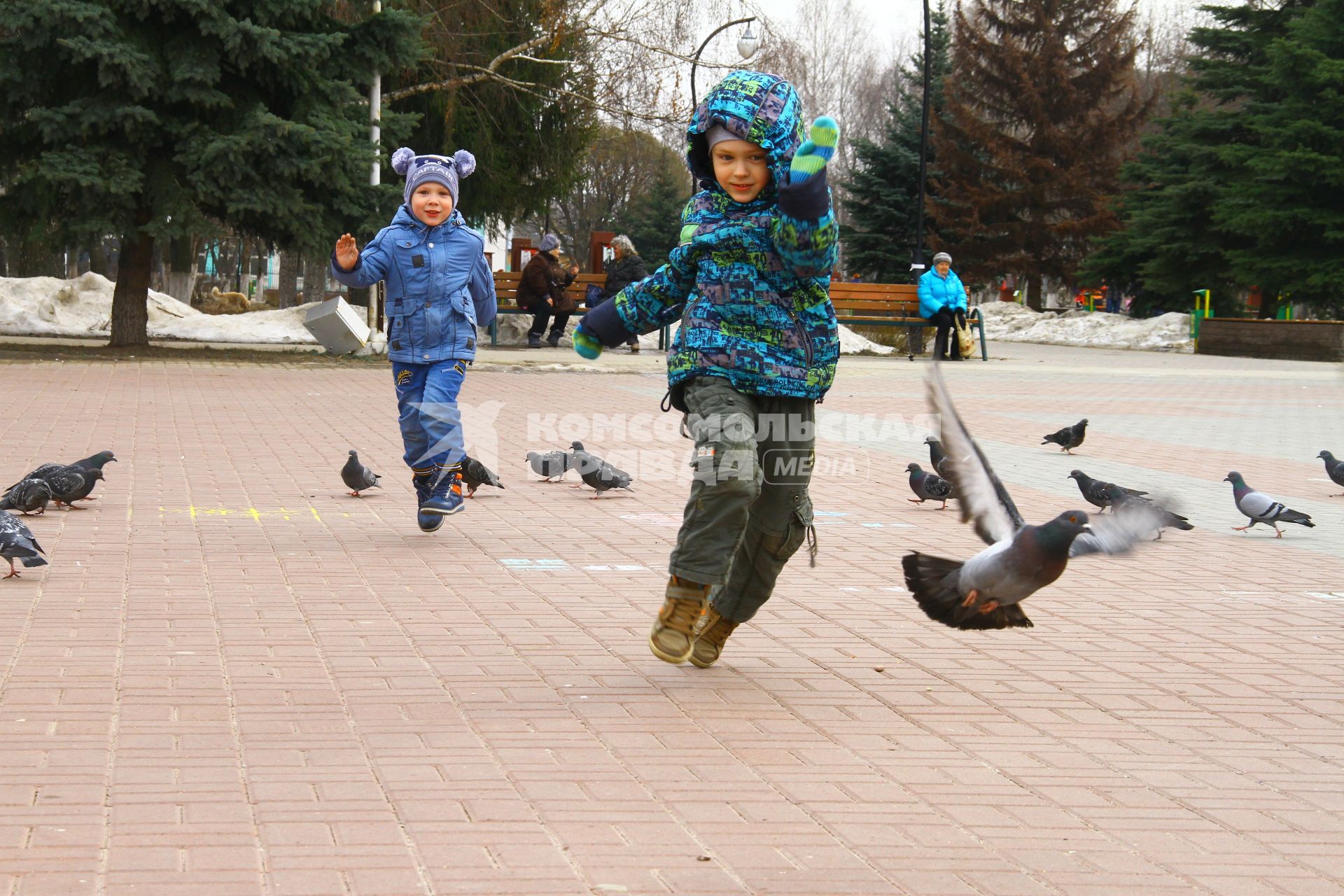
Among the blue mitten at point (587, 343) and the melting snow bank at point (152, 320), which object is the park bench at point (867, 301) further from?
the blue mitten at point (587, 343)

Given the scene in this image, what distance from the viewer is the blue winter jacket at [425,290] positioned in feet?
25.6

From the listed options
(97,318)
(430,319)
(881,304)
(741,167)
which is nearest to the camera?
(741,167)

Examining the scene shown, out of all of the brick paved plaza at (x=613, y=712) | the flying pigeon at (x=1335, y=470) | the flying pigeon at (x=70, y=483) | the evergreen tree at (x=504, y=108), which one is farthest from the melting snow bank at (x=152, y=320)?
the flying pigeon at (x=70, y=483)

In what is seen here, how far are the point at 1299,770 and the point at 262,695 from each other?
314 cm

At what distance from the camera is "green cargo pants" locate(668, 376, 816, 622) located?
473 cm

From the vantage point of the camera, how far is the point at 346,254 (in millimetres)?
→ 7250

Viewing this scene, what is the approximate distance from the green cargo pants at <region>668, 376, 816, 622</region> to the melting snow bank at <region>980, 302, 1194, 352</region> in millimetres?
30837

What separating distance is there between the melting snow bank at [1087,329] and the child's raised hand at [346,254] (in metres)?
29.5

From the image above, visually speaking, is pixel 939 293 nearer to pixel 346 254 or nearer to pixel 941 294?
pixel 941 294

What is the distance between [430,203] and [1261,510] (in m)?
5.12

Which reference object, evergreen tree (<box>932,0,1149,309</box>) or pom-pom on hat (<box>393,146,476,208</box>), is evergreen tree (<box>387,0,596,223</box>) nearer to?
pom-pom on hat (<box>393,146,476,208</box>)

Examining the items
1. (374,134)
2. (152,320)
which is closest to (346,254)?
(374,134)

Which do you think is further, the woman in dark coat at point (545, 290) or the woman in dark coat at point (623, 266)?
the woman in dark coat at point (545, 290)

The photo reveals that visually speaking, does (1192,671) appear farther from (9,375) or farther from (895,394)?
(9,375)
